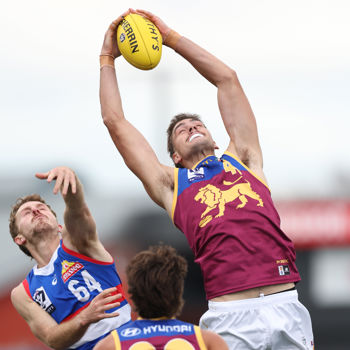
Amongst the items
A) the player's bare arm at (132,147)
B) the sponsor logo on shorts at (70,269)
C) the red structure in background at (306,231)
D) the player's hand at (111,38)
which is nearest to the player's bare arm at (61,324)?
the sponsor logo on shorts at (70,269)

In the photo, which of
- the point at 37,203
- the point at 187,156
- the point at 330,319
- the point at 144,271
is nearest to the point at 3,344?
the point at 330,319

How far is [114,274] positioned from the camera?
633 cm

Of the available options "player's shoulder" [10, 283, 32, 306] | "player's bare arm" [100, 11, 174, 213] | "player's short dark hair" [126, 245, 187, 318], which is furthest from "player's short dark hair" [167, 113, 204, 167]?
"player's short dark hair" [126, 245, 187, 318]

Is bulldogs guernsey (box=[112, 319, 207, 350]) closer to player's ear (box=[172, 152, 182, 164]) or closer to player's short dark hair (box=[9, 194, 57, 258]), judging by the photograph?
player's ear (box=[172, 152, 182, 164])

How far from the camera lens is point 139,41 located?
611cm

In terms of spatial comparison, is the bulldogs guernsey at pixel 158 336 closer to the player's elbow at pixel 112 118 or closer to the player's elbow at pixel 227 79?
the player's elbow at pixel 112 118

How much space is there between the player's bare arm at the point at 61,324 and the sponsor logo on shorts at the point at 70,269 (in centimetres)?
35

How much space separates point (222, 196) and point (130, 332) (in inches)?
61.3

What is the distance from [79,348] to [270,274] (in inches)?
70.4

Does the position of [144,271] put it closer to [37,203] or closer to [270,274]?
[270,274]

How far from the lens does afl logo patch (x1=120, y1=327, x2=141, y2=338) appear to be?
14.3 ft

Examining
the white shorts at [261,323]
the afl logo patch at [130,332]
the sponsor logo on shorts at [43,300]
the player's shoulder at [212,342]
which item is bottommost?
the white shorts at [261,323]

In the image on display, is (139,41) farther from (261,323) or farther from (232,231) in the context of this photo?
(261,323)

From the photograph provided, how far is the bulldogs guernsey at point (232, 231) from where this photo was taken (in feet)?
17.4
